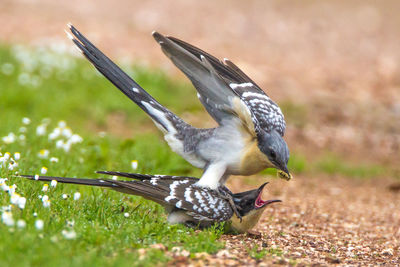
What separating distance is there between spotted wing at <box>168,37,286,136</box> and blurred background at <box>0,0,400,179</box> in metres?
3.49

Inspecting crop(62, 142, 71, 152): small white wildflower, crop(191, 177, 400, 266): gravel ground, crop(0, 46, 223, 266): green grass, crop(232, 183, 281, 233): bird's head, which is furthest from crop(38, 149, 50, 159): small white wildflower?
crop(191, 177, 400, 266): gravel ground

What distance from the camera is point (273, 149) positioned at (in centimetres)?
472

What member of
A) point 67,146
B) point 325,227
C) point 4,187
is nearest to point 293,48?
point 325,227

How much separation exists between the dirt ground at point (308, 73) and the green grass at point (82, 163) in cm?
51

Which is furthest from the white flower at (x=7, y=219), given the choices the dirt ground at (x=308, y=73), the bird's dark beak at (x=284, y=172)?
the bird's dark beak at (x=284, y=172)

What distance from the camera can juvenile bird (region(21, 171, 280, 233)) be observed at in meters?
4.67

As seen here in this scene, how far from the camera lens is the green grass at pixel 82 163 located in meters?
3.79

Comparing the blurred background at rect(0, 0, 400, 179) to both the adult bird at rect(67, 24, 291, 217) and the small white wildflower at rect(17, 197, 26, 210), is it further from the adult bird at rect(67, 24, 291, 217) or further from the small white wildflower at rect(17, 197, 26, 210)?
the small white wildflower at rect(17, 197, 26, 210)

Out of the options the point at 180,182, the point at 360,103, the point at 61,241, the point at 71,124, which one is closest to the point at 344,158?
the point at 360,103

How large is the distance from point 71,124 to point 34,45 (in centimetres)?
336

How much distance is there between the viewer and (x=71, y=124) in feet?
28.9

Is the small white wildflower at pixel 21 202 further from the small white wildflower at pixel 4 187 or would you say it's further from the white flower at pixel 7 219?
the small white wildflower at pixel 4 187

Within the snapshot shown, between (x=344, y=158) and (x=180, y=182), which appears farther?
(x=344, y=158)

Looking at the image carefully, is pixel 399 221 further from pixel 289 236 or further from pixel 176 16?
pixel 176 16
